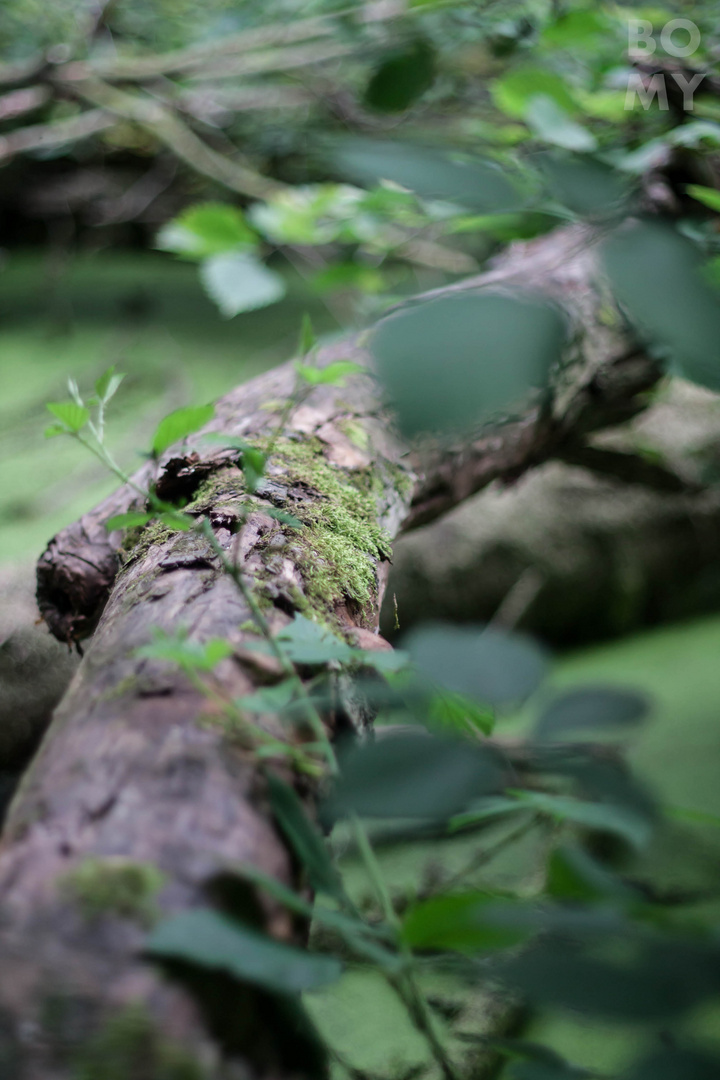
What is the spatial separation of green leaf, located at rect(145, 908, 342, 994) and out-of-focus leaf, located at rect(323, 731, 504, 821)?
0.04 metres

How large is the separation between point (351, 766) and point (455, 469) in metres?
0.47

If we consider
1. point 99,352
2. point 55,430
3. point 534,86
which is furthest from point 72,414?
point 99,352

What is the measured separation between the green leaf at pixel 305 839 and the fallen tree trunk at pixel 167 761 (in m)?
0.02

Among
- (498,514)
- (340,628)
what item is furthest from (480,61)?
(340,628)

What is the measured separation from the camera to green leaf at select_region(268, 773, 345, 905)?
0.23 metres

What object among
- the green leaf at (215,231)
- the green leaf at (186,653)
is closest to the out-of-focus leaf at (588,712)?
the green leaf at (186,653)

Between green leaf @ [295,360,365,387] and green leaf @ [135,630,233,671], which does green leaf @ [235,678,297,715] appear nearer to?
green leaf @ [135,630,233,671]

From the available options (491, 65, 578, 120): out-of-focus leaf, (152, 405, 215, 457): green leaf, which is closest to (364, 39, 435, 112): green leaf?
(491, 65, 578, 120): out-of-focus leaf

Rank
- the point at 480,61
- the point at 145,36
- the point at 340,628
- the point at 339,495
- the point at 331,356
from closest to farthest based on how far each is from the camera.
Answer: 1. the point at 340,628
2. the point at 339,495
3. the point at 331,356
4. the point at 480,61
5. the point at 145,36

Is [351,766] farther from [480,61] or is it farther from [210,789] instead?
[480,61]

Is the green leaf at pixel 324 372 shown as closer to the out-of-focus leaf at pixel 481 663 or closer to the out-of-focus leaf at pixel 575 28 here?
the out-of-focus leaf at pixel 481 663

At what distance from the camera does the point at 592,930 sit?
0.58 ft

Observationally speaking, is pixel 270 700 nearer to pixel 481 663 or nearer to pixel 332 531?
pixel 481 663

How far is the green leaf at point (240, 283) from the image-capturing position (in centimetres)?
76
